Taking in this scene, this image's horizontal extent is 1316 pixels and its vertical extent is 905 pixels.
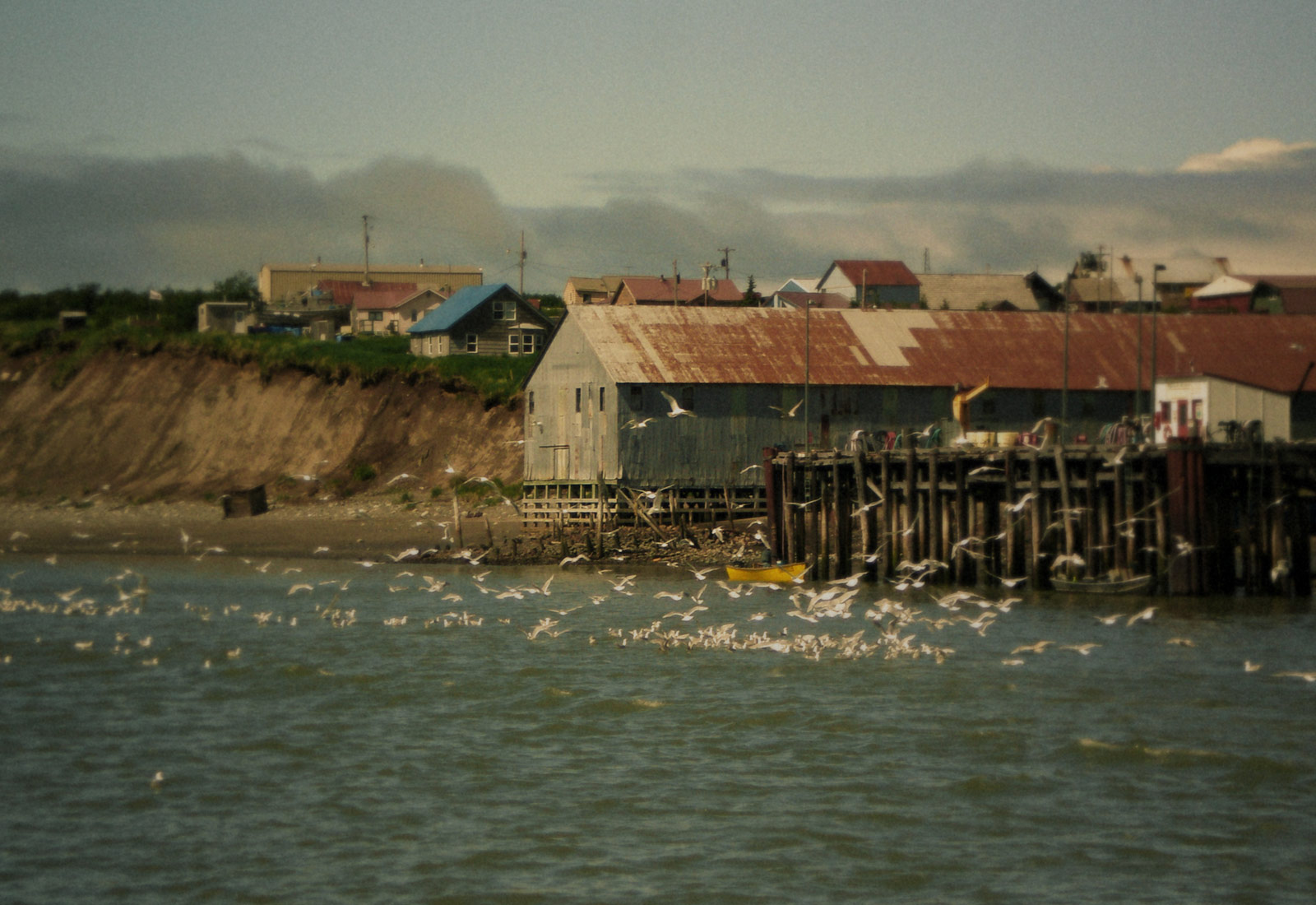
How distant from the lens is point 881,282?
333 feet

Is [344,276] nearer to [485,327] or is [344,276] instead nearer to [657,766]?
[485,327]

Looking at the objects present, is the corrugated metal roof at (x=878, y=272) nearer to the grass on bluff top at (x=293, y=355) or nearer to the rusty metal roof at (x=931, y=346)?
the grass on bluff top at (x=293, y=355)

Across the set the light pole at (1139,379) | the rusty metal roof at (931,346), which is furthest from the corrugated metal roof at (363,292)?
the light pole at (1139,379)

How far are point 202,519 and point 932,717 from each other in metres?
43.9

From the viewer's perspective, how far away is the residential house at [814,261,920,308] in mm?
101000

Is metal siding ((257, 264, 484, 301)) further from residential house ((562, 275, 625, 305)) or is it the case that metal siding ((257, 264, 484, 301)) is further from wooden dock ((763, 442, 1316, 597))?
wooden dock ((763, 442, 1316, 597))

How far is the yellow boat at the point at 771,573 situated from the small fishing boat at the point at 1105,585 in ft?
25.0

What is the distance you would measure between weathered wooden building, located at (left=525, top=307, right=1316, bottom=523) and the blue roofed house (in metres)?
23.2

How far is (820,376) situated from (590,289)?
7190cm

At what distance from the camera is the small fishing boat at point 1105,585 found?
3431 cm

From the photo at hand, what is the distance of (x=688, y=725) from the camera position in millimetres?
22891

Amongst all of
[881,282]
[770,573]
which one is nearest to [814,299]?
[881,282]

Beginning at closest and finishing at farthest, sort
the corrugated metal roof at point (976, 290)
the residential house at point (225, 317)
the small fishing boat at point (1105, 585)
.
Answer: the small fishing boat at point (1105, 585)
the residential house at point (225, 317)
the corrugated metal roof at point (976, 290)

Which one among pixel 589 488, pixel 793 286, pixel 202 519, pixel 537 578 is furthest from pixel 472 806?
pixel 793 286
